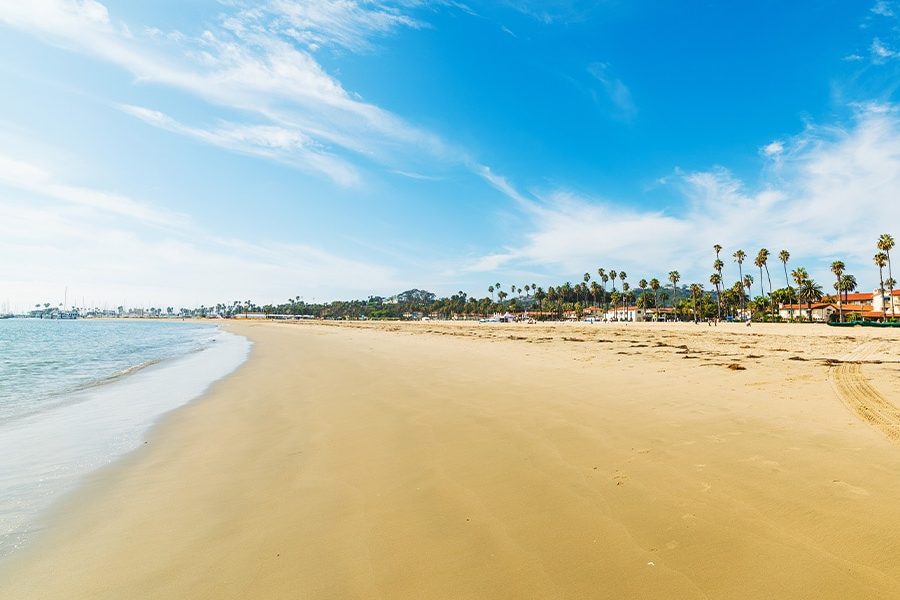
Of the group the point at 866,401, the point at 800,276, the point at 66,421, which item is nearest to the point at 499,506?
the point at 866,401

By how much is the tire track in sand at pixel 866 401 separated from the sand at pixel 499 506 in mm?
80

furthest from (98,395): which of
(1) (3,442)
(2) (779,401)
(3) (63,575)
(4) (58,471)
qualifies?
(2) (779,401)

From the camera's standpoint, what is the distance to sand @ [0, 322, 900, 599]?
2.95 meters

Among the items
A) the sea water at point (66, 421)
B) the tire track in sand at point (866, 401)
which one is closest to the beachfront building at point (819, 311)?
the tire track in sand at point (866, 401)

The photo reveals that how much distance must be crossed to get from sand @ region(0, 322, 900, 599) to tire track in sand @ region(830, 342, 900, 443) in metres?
0.08

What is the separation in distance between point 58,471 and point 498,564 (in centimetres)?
631

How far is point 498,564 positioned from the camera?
3102 millimetres

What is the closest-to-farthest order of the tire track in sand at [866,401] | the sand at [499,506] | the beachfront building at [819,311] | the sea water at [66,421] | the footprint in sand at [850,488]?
the sand at [499,506]
the footprint in sand at [850,488]
the sea water at [66,421]
the tire track in sand at [866,401]
the beachfront building at [819,311]

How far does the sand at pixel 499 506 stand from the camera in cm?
295

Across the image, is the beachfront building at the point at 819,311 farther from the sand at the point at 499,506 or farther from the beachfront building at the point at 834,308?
the sand at the point at 499,506

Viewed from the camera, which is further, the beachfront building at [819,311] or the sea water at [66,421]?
the beachfront building at [819,311]

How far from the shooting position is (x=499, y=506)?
13.4 feet

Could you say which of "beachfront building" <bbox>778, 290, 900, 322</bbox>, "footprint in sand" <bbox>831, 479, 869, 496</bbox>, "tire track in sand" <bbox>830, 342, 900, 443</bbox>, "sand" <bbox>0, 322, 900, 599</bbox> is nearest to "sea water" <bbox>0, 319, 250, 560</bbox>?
"sand" <bbox>0, 322, 900, 599</bbox>

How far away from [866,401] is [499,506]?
29.0ft
